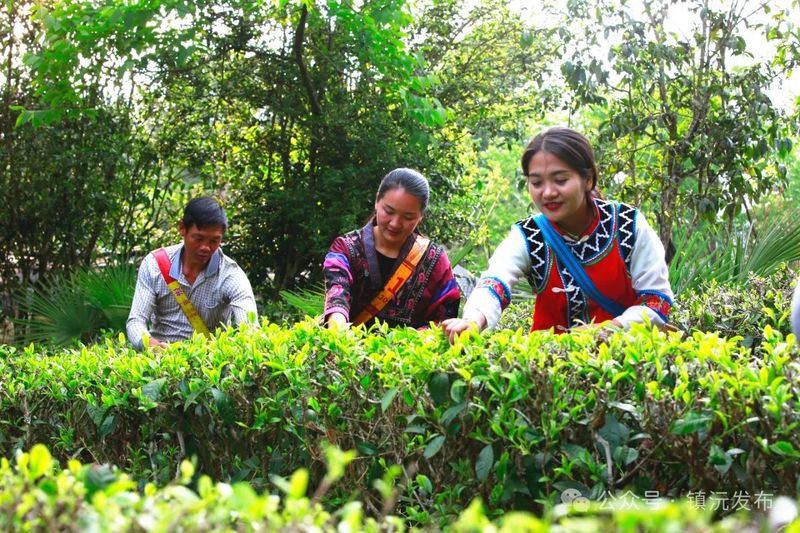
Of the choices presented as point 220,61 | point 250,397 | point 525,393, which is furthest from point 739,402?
point 220,61

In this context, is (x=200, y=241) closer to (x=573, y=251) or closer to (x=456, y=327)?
(x=573, y=251)

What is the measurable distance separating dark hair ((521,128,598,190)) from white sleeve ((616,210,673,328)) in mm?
292

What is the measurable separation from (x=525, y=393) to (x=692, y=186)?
27.7ft

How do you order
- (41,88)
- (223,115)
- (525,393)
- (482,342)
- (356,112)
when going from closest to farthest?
(525,393) < (482,342) < (41,88) < (356,112) < (223,115)

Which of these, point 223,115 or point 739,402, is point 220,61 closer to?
point 223,115

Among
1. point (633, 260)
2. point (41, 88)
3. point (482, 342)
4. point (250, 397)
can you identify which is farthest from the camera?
point (41, 88)

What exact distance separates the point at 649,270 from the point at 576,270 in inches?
10.1

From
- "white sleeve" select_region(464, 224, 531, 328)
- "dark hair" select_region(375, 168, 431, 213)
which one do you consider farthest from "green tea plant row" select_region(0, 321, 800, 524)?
"dark hair" select_region(375, 168, 431, 213)

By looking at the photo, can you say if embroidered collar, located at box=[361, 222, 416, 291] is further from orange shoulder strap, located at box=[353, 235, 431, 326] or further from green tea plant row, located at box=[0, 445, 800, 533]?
green tea plant row, located at box=[0, 445, 800, 533]

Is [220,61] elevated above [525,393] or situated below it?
above

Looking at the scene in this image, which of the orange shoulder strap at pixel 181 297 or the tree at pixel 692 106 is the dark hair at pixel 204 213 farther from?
the tree at pixel 692 106

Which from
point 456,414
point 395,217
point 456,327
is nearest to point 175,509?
point 456,414

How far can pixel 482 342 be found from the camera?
2.79 metres

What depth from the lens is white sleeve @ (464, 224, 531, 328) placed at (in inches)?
131
